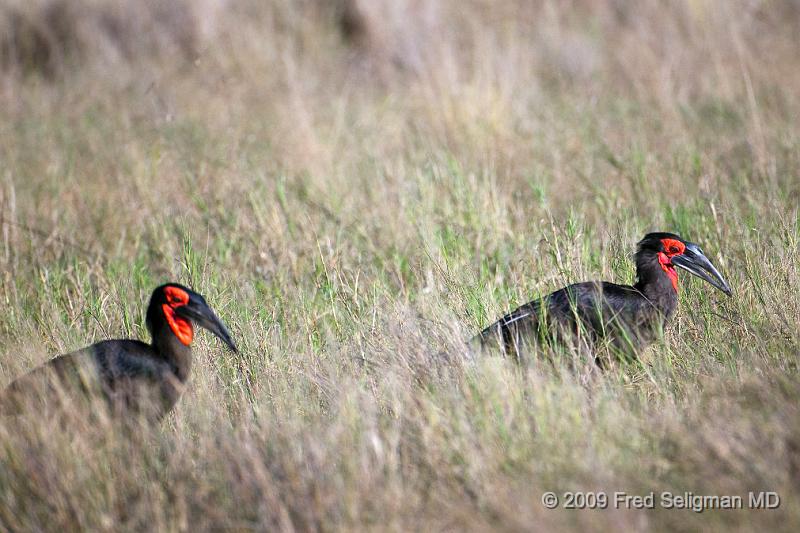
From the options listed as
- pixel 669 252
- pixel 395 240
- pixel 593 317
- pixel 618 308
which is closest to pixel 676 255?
pixel 669 252

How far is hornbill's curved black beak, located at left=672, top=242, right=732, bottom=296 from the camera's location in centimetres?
420

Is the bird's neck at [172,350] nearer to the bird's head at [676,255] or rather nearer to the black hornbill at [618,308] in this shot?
the black hornbill at [618,308]

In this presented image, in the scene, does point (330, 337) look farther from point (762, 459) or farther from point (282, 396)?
point (762, 459)

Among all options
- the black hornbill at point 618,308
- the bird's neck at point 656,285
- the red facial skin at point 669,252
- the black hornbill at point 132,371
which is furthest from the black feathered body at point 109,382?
the red facial skin at point 669,252

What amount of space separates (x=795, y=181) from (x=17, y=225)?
4.37 metres

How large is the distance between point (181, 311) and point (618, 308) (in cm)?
178

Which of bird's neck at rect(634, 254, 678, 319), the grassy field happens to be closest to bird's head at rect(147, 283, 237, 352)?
the grassy field

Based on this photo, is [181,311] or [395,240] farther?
[395,240]

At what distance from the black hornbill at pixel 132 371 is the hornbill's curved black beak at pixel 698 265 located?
197 centimetres

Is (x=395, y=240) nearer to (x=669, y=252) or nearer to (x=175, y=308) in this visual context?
(x=669, y=252)

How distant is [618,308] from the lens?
411cm

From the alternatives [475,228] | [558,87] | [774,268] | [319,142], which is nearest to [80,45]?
→ [319,142]

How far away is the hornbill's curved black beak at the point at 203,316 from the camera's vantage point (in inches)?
147

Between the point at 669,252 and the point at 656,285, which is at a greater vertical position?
the point at 669,252
